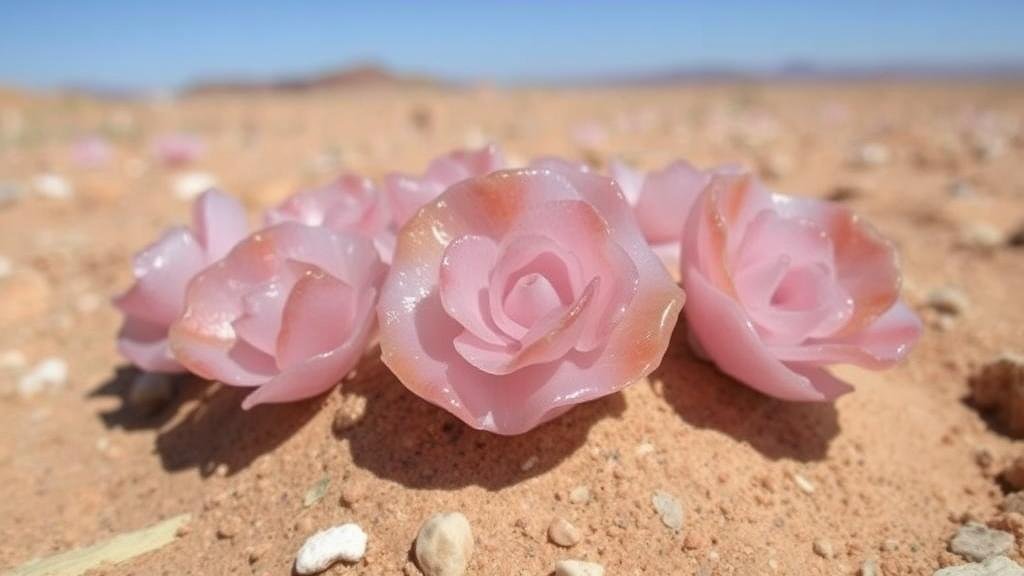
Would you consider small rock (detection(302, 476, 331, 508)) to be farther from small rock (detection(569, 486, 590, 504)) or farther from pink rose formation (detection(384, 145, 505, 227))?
pink rose formation (detection(384, 145, 505, 227))

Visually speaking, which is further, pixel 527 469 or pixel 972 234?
pixel 972 234

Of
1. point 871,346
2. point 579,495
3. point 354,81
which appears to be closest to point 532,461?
point 579,495

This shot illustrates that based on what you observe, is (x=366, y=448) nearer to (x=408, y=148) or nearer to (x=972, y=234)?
(x=972, y=234)

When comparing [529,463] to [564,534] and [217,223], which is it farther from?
[217,223]

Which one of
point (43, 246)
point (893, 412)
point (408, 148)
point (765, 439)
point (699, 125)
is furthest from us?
point (699, 125)

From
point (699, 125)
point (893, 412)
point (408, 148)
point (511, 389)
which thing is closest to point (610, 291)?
point (511, 389)

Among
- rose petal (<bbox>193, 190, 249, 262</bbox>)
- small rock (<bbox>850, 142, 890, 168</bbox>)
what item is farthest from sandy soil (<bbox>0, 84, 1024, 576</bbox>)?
small rock (<bbox>850, 142, 890, 168</bbox>)

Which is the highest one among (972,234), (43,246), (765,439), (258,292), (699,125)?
(258,292)
